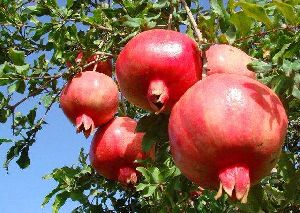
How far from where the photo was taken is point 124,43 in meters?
2.00

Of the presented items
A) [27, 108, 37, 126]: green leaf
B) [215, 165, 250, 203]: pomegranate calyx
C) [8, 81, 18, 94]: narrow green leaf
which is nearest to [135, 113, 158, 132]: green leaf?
[215, 165, 250, 203]: pomegranate calyx

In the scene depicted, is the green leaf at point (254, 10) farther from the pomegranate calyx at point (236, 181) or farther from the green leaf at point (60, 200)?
the green leaf at point (60, 200)

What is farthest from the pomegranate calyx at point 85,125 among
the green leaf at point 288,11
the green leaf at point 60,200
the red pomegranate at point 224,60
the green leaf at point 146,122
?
the green leaf at point 288,11

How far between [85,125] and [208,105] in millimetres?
940

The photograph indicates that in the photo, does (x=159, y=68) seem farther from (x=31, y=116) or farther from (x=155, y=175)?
(x=31, y=116)

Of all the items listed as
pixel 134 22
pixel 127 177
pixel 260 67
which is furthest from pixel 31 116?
pixel 260 67

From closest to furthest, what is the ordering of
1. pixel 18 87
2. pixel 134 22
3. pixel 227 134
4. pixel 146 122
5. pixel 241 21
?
1. pixel 227 134
2. pixel 241 21
3. pixel 146 122
4. pixel 134 22
5. pixel 18 87

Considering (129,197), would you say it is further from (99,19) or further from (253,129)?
(253,129)

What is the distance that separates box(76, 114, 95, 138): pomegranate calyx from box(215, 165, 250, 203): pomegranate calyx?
95 centimetres

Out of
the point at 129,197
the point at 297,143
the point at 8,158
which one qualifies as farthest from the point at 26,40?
the point at 297,143

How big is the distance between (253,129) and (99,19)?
1.19 meters

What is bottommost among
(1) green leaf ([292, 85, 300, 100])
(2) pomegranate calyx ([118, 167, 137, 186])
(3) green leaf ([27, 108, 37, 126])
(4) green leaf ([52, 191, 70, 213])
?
(4) green leaf ([52, 191, 70, 213])

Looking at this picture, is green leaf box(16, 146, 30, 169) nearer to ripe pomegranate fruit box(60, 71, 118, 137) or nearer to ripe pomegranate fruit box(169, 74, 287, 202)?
ripe pomegranate fruit box(60, 71, 118, 137)

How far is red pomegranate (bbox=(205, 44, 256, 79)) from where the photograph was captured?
131 cm
